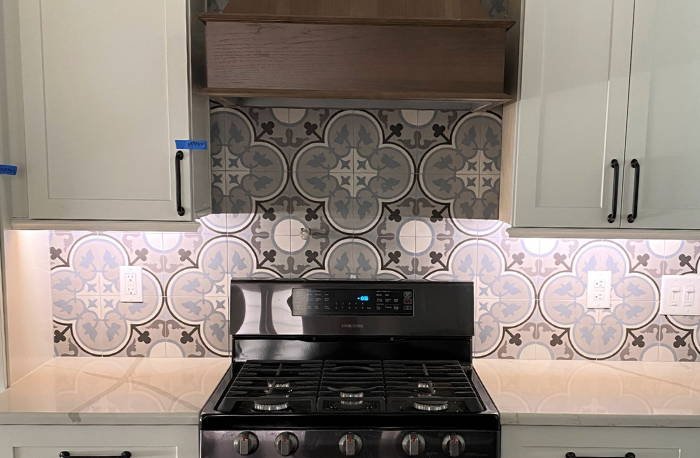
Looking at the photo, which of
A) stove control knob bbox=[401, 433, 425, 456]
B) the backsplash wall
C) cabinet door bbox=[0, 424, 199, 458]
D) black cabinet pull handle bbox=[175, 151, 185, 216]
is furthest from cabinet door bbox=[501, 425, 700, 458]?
black cabinet pull handle bbox=[175, 151, 185, 216]

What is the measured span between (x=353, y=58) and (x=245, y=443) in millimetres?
1134

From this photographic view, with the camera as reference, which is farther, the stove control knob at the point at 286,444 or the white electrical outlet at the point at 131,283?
the white electrical outlet at the point at 131,283

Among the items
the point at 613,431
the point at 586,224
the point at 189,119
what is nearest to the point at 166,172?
→ the point at 189,119

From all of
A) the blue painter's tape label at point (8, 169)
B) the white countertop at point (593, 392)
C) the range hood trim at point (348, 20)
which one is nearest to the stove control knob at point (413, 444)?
the white countertop at point (593, 392)

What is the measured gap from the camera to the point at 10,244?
1.81 m

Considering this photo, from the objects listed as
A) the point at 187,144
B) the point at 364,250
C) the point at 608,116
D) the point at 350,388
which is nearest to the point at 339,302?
the point at 364,250

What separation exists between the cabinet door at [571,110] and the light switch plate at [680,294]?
20.6 inches

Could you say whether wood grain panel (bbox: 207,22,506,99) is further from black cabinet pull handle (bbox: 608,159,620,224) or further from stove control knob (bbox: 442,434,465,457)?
stove control knob (bbox: 442,434,465,457)

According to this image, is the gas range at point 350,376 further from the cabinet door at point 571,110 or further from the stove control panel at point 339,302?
the cabinet door at point 571,110

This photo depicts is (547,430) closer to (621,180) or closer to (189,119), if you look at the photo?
(621,180)

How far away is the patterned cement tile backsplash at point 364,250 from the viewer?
2098 mm

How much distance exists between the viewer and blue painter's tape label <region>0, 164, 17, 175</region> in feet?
5.62

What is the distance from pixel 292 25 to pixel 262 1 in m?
0.13

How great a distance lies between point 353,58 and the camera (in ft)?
5.55
